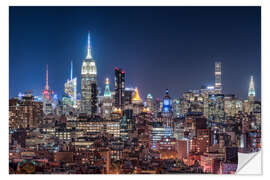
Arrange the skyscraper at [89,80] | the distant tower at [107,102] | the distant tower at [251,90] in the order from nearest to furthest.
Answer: the distant tower at [251,90] < the skyscraper at [89,80] < the distant tower at [107,102]

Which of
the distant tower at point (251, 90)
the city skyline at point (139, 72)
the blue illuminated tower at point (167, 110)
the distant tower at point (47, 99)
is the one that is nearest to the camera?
the distant tower at point (251, 90)

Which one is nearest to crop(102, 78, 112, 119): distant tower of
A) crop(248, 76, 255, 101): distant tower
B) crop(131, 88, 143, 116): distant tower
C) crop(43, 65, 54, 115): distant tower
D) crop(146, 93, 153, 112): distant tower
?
crop(131, 88, 143, 116): distant tower

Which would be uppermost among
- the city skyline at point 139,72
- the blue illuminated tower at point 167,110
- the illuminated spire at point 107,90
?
the city skyline at point 139,72

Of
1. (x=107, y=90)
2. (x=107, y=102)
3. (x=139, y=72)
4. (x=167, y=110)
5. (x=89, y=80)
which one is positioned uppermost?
(x=139, y=72)

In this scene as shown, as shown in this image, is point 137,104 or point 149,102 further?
point 137,104

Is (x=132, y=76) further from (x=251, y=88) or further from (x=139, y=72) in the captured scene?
(x=251, y=88)

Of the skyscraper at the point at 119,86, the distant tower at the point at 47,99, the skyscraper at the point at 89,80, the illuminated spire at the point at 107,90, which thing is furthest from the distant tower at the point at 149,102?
the distant tower at the point at 47,99

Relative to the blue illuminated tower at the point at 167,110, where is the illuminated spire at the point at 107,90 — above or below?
above

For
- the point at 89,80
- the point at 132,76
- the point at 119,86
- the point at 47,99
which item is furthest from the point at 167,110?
the point at 47,99

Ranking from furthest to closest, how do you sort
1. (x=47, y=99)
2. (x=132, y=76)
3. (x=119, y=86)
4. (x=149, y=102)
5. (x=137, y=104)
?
1. (x=137, y=104)
2. (x=149, y=102)
3. (x=119, y=86)
4. (x=47, y=99)
5. (x=132, y=76)

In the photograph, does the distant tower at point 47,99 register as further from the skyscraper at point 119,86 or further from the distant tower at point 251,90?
the distant tower at point 251,90

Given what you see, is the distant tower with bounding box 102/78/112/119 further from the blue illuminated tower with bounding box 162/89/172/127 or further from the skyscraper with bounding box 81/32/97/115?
the blue illuminated tower with bounding box 162/89/172/127

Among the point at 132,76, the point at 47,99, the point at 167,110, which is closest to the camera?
the point at 132,76
